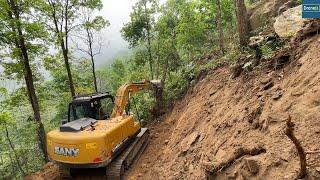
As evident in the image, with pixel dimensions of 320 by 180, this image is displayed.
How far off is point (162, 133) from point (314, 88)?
9379 millimetres

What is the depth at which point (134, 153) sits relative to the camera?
12.4m

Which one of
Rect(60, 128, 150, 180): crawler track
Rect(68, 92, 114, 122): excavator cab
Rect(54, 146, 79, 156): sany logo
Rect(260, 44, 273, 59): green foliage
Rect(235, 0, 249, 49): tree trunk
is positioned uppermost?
Rect(235, 0, 249, 49): tree trunk

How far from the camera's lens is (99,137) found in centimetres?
983

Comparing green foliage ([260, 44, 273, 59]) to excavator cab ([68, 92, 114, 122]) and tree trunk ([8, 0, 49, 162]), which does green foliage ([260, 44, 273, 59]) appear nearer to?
excavator cab ([68, 92, 114, 122])

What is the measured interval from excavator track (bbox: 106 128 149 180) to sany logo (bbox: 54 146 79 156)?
4.40 ft

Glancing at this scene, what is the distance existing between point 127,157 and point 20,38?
25.0 ft

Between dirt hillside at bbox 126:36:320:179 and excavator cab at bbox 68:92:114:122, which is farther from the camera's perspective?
excavator cab at bbox 68:92:114:122

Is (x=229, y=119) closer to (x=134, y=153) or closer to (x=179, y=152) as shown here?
(x=179, y=152)

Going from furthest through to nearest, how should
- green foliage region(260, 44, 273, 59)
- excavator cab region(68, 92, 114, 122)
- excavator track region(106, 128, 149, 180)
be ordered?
excavator cab region(68, 92, 114, 122)
excavator track region(106, 128, 149, 180)
green foliage region(260, 44, 273, 59)

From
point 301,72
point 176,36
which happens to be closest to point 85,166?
point 301,72

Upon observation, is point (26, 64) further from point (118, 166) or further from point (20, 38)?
point (118, 166)

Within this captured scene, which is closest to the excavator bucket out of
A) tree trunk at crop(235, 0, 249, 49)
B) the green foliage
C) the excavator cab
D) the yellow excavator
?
the yellow excavator

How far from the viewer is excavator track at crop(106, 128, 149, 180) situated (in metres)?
10.7

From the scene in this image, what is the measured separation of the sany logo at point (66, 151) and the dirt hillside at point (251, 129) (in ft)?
7.04
